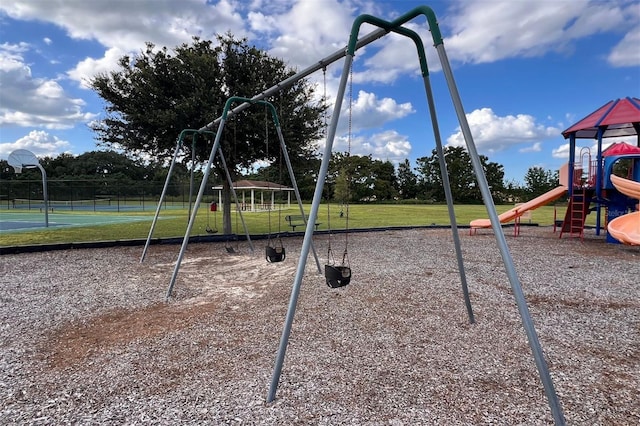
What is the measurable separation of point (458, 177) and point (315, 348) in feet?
146

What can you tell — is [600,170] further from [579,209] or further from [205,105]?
[205,105]

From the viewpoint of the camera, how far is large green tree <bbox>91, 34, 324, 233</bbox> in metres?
8.20

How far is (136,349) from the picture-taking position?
9.93 ft

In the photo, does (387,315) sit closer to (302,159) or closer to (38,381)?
(38,381)

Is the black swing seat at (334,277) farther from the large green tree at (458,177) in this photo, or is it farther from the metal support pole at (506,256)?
the large green tree at (458,177)

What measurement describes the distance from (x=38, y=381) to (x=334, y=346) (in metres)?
2.22

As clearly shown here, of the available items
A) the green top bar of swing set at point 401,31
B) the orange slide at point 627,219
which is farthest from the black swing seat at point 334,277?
the orange slide at point 627,219

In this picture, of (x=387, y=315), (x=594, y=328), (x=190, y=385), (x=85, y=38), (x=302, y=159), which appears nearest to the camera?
(x=190, y=385)

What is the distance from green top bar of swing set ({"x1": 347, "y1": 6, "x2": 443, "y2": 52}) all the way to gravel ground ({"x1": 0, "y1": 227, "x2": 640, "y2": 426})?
7.84ft

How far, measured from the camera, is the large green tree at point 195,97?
26.9ft

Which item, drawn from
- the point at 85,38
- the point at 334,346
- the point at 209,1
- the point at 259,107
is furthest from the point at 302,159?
the point at 334,346

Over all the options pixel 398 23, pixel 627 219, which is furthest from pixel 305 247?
pixel 627 219

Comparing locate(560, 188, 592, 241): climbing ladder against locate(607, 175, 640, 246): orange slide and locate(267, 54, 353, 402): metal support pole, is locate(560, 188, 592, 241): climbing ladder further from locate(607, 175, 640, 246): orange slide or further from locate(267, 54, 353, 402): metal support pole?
locate(267, 54, 353, 402): metal support pole

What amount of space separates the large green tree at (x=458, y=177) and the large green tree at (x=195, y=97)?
3564 cm
